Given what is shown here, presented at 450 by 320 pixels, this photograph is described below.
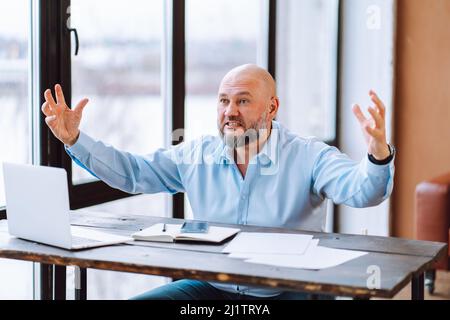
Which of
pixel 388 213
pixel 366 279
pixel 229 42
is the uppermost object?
pixel 229 42

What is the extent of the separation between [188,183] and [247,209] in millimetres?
248

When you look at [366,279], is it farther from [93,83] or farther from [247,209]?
[93,83]

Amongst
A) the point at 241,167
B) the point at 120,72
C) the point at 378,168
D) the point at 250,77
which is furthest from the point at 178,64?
the point at 378,168

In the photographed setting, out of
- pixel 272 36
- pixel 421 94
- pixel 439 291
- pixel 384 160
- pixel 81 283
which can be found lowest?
pixel 439 291

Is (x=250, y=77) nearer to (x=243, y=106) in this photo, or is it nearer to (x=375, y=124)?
(x=243, y=106)

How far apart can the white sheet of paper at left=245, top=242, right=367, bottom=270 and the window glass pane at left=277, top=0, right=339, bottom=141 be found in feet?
8.29

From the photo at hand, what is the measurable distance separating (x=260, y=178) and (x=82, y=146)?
569 mm

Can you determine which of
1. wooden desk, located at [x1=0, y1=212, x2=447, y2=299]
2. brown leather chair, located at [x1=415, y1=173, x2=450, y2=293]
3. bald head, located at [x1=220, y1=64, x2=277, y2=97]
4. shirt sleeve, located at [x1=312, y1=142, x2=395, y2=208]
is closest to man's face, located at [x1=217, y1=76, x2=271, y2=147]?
bald head, located at [x1=220, y1=64, x2=277, y2=97]

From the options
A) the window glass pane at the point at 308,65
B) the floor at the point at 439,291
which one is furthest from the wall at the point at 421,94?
the floor at the point at 439,291

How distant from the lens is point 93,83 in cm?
300

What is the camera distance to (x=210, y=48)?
147 inches

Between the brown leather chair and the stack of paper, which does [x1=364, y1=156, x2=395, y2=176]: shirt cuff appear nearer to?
the stack of paper

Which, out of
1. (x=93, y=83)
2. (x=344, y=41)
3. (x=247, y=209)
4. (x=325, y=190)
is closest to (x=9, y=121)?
(x=93, y=83)

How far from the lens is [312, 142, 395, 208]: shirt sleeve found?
7.20ft
